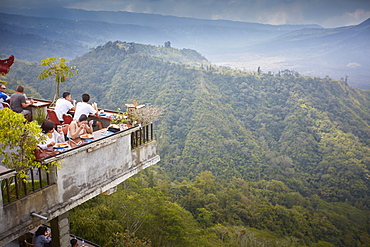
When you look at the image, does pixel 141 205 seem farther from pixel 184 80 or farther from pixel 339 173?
pixel 184 80

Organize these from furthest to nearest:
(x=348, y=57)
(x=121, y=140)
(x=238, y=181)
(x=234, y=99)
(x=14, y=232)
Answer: (x=348, y=57), (x=234, y=99), (x=238, y=181), (x=121, y=140), (x=14, y=232)

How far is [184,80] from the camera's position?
3841 inches

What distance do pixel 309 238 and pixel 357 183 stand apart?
21827mm

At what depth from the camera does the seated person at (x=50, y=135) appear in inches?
202

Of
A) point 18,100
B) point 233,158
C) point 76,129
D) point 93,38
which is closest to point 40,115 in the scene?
point 18,100

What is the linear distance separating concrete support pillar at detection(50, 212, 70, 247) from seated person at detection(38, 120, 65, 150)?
1.59 meters

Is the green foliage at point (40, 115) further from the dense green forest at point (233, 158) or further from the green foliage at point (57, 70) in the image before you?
the dense green forest at point (233, 158)

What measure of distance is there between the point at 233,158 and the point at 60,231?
2383 inches

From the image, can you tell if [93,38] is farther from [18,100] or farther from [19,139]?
[19,139]

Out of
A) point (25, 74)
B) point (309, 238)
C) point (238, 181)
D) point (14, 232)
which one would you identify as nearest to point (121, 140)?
point (14, 232)

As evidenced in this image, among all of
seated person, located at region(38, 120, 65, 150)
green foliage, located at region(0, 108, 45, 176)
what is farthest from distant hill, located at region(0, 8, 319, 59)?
green foliage, located at region(0, 108, 45, 176)

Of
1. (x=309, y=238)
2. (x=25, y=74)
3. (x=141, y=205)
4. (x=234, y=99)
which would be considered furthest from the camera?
(x=234, y=99)

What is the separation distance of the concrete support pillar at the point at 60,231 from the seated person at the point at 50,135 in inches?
62.8

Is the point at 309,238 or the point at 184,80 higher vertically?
the point at 184,80
